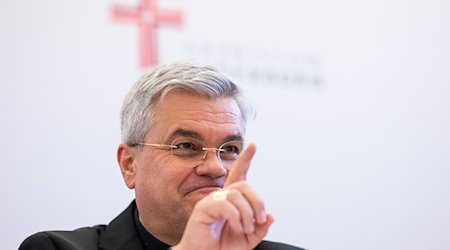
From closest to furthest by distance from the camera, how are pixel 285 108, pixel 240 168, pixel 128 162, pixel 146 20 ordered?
pixel 240 168
pixel 128 162
pixel 146 20
pixel 285 108

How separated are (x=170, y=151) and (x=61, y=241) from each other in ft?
1.31

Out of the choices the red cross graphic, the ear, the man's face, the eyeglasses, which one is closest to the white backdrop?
the red cross graphic

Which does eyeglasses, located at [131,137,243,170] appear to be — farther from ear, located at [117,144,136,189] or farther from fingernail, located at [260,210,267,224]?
fingernail, located at [260,210,267,224]

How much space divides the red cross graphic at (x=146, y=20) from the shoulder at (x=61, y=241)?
2.97 feet

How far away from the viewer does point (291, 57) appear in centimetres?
339

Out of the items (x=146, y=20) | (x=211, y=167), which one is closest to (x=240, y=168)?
(x=211, y=167)

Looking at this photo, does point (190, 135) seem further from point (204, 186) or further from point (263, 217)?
point (263, 217)

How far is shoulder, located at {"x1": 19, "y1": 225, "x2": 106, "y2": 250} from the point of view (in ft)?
7.01

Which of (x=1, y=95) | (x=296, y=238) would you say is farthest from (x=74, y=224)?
(x=296, y=238)

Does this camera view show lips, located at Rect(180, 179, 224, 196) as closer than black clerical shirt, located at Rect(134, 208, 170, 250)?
Yes

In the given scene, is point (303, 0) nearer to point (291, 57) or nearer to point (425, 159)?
point (291, 57)

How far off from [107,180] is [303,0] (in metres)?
1.27

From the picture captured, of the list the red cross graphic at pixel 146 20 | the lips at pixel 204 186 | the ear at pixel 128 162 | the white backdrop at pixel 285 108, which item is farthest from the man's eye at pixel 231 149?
the red cross graphic at pixel 146 20

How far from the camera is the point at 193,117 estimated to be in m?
2.24
